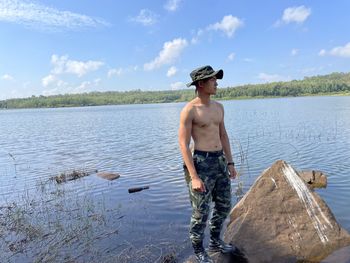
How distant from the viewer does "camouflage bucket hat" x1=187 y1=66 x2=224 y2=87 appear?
508 cm

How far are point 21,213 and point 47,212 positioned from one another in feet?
2.36

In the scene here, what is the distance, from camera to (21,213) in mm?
10406

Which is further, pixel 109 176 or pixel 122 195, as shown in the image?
pixel 109 176

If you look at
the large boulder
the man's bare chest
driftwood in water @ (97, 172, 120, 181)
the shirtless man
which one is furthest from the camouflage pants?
driftwood in water @ (97, 172, 120, 181)

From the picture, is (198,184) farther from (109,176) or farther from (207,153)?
(109,176)

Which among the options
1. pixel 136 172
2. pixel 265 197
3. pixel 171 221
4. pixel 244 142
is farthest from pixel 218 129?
pixel 244 142

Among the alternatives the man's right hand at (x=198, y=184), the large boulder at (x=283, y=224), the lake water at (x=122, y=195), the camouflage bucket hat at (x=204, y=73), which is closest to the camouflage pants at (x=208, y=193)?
the man's right hand at (x=198, y=184)

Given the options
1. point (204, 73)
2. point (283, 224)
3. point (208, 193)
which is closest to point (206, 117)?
point (204, 73)

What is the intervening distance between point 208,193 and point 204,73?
1743mm

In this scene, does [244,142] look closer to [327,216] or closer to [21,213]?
[21,213]

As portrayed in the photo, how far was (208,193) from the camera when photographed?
5242mm

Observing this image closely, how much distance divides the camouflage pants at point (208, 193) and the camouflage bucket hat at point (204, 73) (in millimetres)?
1122

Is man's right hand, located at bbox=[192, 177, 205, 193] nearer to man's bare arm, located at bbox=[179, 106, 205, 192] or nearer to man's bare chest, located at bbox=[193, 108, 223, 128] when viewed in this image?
man's bare arm, located at bbox=[179, 106, 205, 192]

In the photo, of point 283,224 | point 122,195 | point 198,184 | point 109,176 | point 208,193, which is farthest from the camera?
point 109,176
